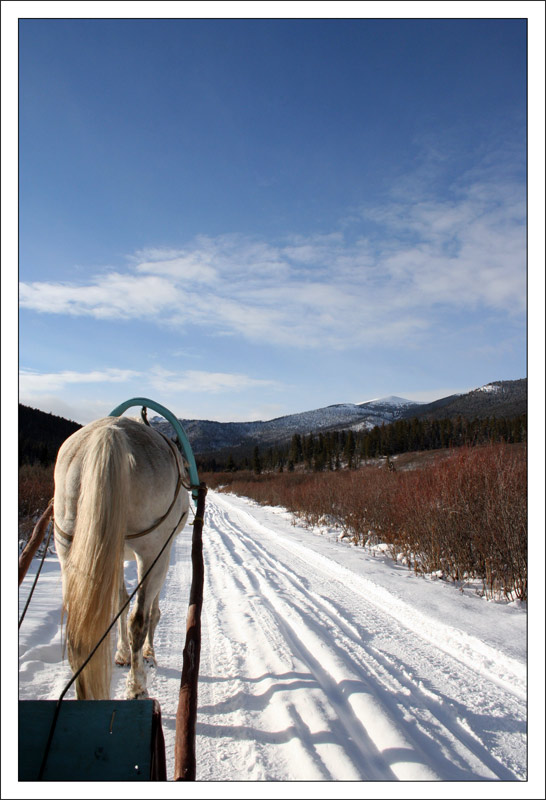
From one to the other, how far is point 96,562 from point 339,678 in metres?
2.01

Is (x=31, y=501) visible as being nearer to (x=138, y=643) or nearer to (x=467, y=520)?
(x=138, y=643)

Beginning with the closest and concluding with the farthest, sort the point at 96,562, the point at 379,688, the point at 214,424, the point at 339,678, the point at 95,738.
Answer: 1. the point at 95,738
2. the point at 96,562
3. the point at 379,688
4. the point at 339,678
5. the point at 214,424

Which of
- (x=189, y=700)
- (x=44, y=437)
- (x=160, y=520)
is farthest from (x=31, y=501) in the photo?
(x=44, y=437)

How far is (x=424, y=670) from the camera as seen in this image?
10.7 feet

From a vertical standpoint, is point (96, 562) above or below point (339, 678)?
above

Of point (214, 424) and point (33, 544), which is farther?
point (214, 424)

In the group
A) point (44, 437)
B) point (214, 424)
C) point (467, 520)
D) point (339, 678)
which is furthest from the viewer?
point (214, 424)

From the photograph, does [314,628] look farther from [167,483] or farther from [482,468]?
[482,468]

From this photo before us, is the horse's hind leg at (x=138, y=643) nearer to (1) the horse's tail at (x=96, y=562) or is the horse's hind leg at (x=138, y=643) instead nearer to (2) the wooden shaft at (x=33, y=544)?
(1) the horse's tail at (x=96, y=562)

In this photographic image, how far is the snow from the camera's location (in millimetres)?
2182

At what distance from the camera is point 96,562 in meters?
2.21

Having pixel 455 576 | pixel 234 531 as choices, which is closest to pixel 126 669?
pixel 455 576

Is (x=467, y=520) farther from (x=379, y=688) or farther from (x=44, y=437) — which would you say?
(x=44, y=437)

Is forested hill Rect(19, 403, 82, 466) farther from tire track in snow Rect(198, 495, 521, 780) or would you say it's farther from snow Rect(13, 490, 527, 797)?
tire track in snow Rect(198, 495, 521, 780)
